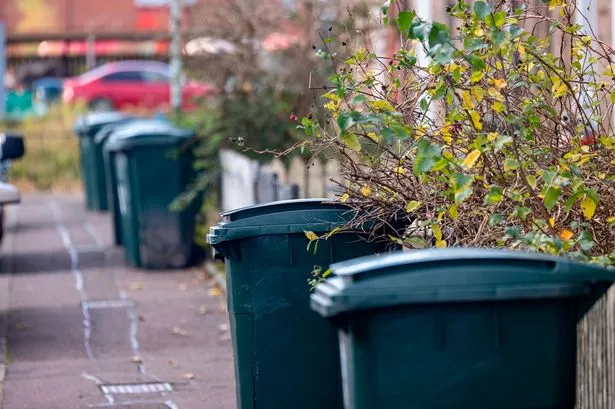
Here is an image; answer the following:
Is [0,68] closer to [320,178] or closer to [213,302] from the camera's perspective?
[320,178]

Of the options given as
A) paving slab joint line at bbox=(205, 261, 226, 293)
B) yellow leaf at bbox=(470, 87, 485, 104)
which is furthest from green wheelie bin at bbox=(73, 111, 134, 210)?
yellow leaf at bbox=(470, 87, 485, 104)

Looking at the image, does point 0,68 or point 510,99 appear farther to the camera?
point 0,68

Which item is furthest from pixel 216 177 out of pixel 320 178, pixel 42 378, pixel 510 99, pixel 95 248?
pixel 510 99

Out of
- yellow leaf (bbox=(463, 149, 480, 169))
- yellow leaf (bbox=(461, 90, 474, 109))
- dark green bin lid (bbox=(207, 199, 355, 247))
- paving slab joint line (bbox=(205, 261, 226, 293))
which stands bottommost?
paving slab joint line (bbox=(205, 261, 226, 293))

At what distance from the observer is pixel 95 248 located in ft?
46.7

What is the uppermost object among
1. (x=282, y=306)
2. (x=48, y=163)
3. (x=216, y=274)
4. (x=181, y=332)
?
(x=48, y=163)

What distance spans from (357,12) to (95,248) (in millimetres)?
3873

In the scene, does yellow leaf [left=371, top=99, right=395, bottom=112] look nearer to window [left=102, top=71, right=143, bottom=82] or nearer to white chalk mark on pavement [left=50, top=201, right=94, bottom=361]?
white chalk mark on pavement [left=50, top=201, right=94, bottom=361]

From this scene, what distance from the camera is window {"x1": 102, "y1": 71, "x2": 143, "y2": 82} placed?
36.2 metres

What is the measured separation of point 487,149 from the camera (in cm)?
492

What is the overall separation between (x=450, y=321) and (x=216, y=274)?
760 cm

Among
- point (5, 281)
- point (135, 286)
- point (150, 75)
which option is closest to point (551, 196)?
point (135, 286)

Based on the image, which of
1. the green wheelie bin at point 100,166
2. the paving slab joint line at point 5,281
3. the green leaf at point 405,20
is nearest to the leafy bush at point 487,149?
the green leaf at point 405,20

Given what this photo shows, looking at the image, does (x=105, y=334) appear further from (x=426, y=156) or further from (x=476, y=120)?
(x=426, y=156)
